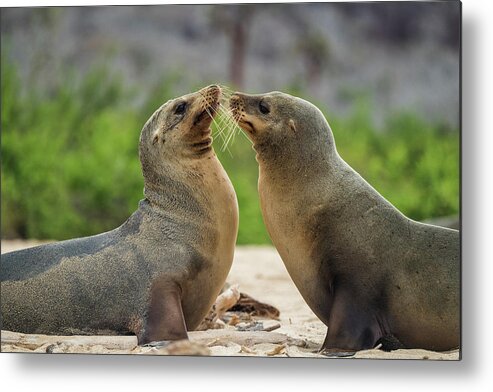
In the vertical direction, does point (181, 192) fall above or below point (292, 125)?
below

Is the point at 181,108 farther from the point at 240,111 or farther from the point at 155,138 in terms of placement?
the point at 240,111

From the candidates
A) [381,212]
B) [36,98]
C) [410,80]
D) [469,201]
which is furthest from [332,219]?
[36,98]

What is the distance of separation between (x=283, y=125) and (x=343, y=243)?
0.75 meters

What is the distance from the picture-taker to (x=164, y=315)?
17.6 ft

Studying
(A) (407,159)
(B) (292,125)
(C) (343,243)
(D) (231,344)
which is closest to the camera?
(C) (343,243)

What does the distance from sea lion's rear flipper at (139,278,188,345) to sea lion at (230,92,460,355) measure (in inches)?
27.4

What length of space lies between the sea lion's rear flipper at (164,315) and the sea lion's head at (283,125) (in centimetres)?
94

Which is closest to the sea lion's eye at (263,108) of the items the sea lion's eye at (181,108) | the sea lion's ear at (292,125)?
the sea lion's ear at (292,125)

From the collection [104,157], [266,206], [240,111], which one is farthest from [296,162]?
[104,157]

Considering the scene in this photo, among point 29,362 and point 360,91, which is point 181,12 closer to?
point 360,91

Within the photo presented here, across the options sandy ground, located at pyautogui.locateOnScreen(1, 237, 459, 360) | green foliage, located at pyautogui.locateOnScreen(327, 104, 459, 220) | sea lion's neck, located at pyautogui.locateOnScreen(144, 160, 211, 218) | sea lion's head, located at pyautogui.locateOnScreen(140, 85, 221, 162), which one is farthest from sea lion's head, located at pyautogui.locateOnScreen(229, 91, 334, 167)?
sandy ground, located at pyautogui.locateOnScreen(1, 237, 459, 360)

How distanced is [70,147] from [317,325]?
120 inches

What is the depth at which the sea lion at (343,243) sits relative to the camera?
5.33 m

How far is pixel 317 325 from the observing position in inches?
243
